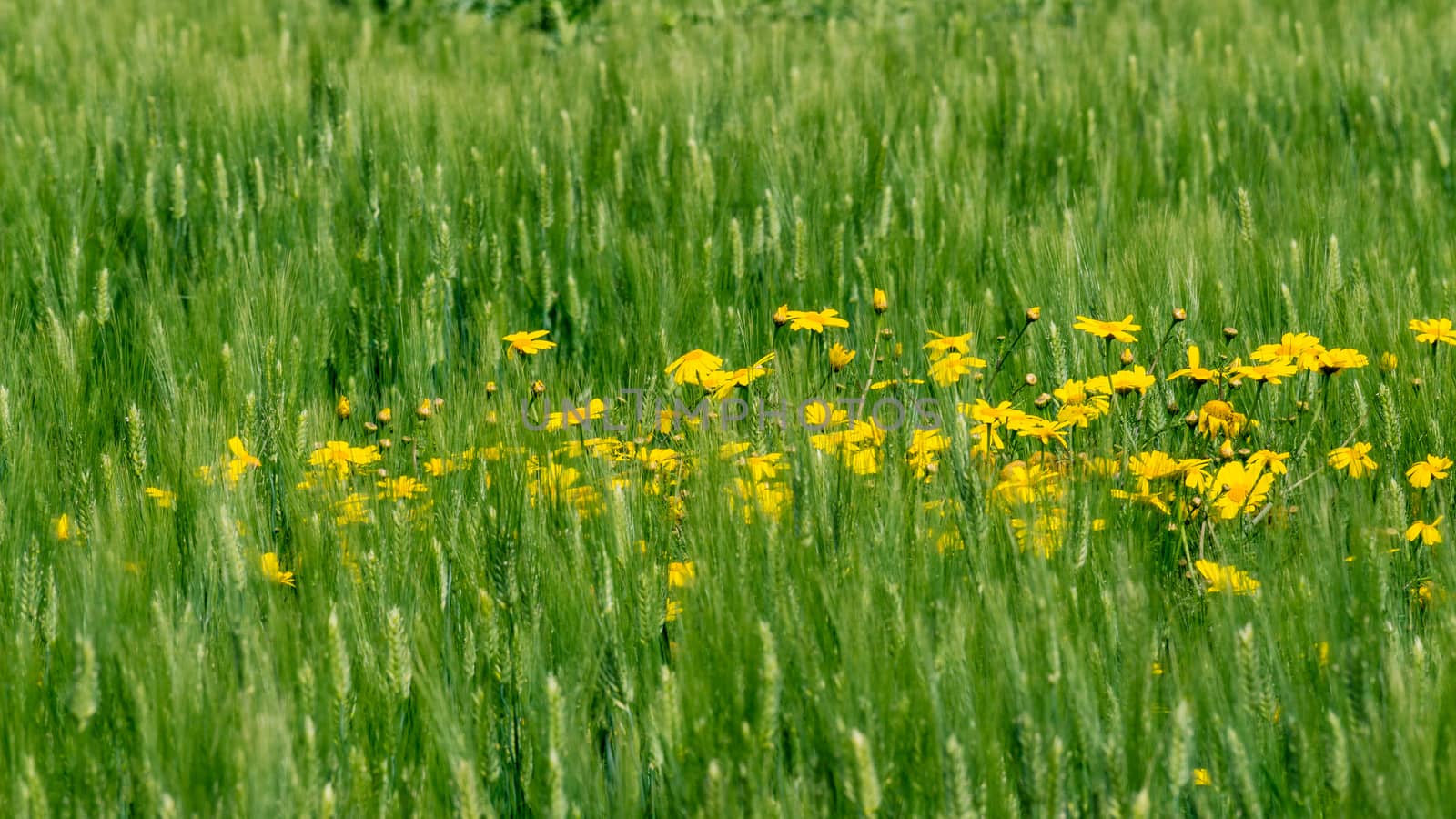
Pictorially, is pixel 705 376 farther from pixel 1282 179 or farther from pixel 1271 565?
pixel 1282 179

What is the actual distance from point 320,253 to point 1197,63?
A: 9.98 feet

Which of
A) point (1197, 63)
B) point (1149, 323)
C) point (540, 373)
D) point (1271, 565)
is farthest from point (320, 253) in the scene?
point (1197, 63)

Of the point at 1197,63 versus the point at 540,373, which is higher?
the point at 1197,63

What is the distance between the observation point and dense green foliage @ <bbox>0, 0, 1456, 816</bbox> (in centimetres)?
155

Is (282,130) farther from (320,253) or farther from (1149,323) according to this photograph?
(1149,323)

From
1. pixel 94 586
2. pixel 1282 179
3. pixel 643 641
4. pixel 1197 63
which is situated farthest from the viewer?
pixel 1197 63

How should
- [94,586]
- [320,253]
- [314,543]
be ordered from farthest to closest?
[320,253]
[314,543]
[94,586]

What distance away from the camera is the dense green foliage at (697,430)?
5.08 feet

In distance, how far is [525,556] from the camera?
1901 mm

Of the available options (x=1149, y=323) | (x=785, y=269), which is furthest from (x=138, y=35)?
(x=1149, y=323)

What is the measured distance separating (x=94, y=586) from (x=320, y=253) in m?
1.73

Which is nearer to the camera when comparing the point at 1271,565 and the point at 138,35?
the point at 1271,565

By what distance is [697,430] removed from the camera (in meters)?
2.14

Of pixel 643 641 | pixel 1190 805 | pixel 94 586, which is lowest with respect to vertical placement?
pixel 1190 805
